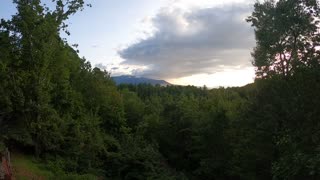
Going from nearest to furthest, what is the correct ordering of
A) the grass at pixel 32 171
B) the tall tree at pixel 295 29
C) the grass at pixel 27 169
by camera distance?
the tall tree at pixel 295 29
the grass at pixel 27 169
the grass at pixel 32 171

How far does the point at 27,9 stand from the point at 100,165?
52.3 ft

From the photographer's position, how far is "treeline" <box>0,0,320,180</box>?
17141mm

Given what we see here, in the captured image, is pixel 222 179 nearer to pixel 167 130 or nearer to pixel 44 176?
pixel 167 130

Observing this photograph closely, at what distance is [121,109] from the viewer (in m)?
53.0

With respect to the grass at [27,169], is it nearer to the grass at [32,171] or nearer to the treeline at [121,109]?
the grass at [32,171]

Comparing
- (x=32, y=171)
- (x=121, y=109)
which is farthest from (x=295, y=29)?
(x=121, y=109)

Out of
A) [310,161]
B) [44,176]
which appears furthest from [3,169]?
[310,161]

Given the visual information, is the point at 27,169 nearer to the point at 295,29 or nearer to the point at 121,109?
the point at 295,29

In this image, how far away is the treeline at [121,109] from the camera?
56.2 ft

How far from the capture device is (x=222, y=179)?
47.1m

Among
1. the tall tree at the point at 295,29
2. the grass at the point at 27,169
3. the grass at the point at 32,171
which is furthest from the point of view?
the grass at the point at 32,171

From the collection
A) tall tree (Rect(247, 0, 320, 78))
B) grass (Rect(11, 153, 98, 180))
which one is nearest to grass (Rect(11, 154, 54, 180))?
grass (Rect(11, 153, 98, 180))

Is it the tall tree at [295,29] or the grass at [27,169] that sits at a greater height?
the tall tree at [295,29]

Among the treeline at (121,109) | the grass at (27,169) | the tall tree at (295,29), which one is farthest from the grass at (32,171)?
the tall tree at (295,29)
